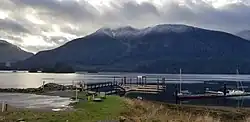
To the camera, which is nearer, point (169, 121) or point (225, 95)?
point (169, 121)

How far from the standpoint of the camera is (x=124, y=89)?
105 m

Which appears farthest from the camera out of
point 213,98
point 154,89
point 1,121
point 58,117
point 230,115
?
point 154,89

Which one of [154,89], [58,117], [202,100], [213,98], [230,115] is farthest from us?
[154,89]

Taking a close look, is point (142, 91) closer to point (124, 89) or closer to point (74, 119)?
point (124, 89)

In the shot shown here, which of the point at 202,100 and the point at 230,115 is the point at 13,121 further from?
the point at 202,100

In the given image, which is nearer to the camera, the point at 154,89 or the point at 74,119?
the point at 74,119

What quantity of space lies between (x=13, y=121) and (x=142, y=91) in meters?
88.1

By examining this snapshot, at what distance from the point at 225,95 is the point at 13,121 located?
87.5m

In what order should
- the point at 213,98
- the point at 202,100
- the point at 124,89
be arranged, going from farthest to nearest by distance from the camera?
the point at 124,89 < the point at 213,98 < the point at 202,100

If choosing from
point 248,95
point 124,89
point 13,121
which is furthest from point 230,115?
point 248,95

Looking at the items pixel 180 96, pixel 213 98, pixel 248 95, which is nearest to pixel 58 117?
pixel 180 96

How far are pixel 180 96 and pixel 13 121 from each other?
73610 millimetres

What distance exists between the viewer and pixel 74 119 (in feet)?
74.3

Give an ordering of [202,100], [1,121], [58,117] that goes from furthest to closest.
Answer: [202,100] → [58,117] → [1,121]
